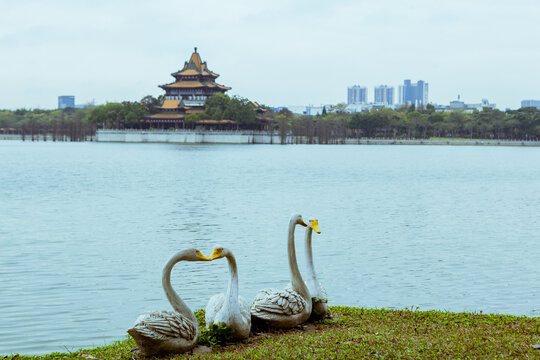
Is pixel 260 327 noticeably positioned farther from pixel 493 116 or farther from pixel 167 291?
pixel 493 116

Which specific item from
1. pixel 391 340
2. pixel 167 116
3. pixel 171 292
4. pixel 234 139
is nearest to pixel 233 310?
pixel 171 292

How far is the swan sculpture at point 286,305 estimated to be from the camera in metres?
8.05

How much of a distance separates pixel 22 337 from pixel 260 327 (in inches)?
144

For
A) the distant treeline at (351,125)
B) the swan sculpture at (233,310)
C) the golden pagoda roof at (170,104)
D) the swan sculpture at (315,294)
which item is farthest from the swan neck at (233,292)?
the distant treeline at (351,125)

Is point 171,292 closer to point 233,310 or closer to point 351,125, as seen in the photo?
point 233,310

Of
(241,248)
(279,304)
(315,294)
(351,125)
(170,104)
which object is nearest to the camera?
(279,304)

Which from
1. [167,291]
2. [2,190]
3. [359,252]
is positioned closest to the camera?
[167,291]

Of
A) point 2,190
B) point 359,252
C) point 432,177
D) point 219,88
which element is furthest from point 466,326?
point 219,88

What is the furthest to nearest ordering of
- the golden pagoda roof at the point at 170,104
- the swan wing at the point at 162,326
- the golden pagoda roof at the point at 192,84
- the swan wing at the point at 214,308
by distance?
the golden pagoda roof at the point at 170,104
the golden pagoda roof at the point at 192,84
the swan wing at the point at 214,308
the swan wing at the point at 162,326

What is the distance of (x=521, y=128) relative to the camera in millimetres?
125562

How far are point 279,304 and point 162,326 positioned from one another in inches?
59.8

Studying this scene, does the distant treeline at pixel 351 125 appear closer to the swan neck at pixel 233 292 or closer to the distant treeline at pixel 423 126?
the distant treeline at pixel 423 126

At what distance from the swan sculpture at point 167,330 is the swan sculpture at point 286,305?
3.34 feet

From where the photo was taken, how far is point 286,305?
316 inches
